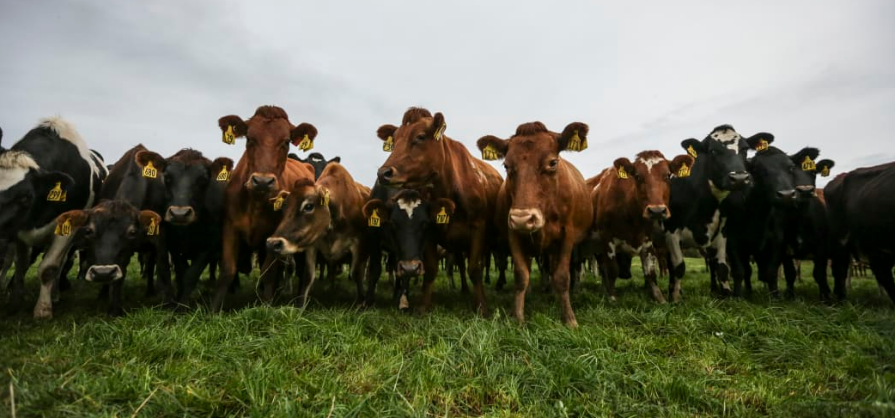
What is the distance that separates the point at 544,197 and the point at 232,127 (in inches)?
190

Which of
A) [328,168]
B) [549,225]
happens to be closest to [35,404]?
Answer: [549,225]

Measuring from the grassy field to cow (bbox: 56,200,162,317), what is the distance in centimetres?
59

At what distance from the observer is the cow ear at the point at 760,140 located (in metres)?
8.07

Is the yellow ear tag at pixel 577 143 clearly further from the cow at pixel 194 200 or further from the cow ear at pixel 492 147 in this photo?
the cow at pixel 194 200

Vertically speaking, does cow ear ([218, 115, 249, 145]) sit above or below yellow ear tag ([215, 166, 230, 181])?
above

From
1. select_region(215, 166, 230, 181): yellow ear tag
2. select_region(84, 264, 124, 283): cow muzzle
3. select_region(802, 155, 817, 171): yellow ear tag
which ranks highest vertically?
select_region(215, 166, 230, 181): yellow ear tag

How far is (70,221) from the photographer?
544cm

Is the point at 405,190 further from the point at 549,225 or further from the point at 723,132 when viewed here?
the point at 723,132

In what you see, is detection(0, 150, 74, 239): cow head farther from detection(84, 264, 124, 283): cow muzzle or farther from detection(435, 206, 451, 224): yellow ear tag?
detection(435, 206, 451, 224): yellow ear tag

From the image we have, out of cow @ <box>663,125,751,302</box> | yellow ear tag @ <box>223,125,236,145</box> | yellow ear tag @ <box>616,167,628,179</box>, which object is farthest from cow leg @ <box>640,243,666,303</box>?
yellow ear tag @ <box>223,125,236,145</box>

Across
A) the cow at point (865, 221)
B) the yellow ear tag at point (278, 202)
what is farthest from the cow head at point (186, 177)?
the cow at point (865, 221)

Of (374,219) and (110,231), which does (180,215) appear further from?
(374,219)

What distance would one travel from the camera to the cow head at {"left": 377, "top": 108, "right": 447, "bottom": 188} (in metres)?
5.80

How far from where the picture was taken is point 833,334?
15.6ft
